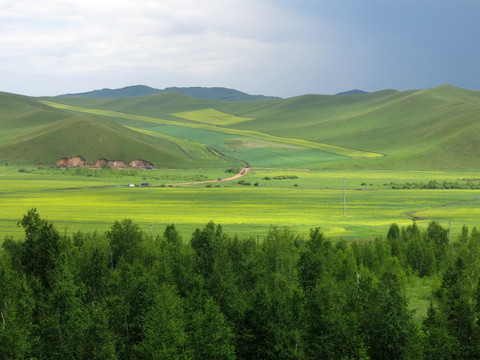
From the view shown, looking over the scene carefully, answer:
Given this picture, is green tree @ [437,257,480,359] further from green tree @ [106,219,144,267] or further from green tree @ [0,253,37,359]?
green tree @ [106,219,144,267]

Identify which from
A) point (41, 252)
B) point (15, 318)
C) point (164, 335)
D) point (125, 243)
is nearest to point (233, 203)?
point (125, 243)

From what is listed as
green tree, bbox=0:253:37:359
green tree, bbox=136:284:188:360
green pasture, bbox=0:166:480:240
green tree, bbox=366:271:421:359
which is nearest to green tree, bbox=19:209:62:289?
green tree, bbox=0:253:37:359

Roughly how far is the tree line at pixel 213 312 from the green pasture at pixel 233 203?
2988cm

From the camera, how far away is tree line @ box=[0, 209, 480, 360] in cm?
3491

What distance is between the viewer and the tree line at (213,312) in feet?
115

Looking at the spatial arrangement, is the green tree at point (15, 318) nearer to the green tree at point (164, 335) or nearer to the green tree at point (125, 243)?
the green tree at point (164, 335)

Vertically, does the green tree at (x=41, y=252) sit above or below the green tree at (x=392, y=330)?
above

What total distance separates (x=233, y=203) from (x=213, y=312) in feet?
264

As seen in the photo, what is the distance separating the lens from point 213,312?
36.0 m

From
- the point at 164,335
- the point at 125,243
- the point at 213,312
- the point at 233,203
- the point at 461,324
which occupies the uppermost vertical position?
the point at 233,203

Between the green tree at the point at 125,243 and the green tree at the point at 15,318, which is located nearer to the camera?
the green tree at the point at 15,318

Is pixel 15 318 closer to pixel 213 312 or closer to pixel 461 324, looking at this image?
pixel 213 312

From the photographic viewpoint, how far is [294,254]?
51438mm

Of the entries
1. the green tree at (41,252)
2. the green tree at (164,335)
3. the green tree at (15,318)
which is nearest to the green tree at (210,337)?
the green tree at (164,335)
